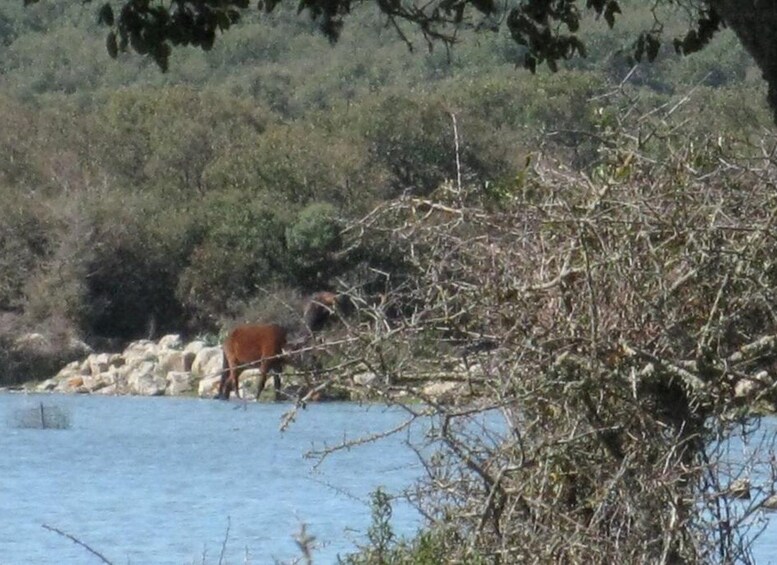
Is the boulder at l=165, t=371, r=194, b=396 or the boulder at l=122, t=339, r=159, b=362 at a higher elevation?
the boulder at l=165, t=371, r=194, b=396

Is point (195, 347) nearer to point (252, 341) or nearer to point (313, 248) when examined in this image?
point (313, 248)

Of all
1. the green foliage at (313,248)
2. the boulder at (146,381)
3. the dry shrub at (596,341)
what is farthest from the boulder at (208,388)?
the dry shrub at (596,341)

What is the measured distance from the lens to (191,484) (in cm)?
1667

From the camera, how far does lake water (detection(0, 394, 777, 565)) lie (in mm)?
12508

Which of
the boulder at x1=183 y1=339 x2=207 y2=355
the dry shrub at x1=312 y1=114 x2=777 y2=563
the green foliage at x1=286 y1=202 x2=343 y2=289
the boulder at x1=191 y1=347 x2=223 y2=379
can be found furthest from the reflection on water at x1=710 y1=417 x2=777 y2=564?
the green foliage at x1=286 y1=202 x2=343 y2=289

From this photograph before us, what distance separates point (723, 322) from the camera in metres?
6.70

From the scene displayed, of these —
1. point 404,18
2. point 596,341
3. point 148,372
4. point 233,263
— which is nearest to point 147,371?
point 148,372

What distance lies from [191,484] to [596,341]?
10.3 meters

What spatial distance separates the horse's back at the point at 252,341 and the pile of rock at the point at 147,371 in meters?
4.72

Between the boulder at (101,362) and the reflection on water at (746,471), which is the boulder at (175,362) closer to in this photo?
the boulder at (101,362)

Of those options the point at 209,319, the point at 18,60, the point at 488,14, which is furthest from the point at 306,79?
the point at 488,14

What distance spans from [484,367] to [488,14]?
1.30m

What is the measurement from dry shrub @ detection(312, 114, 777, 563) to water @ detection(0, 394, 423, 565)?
67.4 inches

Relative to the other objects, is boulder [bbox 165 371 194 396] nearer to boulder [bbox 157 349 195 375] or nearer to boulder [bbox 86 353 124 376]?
boulder [bbox 157 349 195 375]
